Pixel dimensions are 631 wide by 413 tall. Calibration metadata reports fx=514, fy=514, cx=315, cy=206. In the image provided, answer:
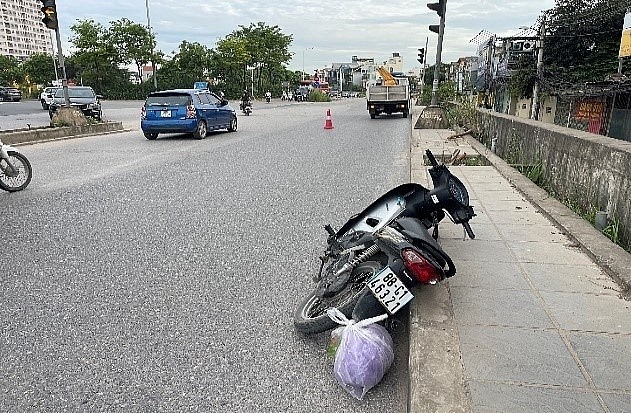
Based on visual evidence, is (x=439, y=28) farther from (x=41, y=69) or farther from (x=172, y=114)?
(x=41, y=69)

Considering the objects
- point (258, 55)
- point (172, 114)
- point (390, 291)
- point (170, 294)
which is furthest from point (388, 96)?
point (258, 55)

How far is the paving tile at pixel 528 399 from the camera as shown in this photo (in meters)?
2.22

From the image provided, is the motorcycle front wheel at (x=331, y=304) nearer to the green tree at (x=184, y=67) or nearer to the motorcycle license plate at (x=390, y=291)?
the motorcycle license plate at (x=390, y=291)

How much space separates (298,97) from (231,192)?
191 feet

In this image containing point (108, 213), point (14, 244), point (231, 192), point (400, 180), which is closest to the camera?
point (14, 244)

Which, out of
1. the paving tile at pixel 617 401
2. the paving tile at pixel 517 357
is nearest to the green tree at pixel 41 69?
the paving tile at pixel 517 357

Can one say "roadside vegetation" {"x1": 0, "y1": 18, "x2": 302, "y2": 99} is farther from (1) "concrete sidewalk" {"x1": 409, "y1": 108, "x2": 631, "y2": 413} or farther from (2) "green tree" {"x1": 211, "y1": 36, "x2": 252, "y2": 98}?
(1) "concrete sidewalk" {"x1": 409, "y1": 108, "x2": 631, "y2": 413}

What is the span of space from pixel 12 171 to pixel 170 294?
5.08 m

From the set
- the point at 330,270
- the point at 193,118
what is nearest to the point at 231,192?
the point at 330,270

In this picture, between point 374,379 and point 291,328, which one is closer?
point 374,379

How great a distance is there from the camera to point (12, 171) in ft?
24.6

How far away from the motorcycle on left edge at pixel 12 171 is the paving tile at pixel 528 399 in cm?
731

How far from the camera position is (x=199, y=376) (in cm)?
280

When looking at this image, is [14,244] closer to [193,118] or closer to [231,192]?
[231,192]
